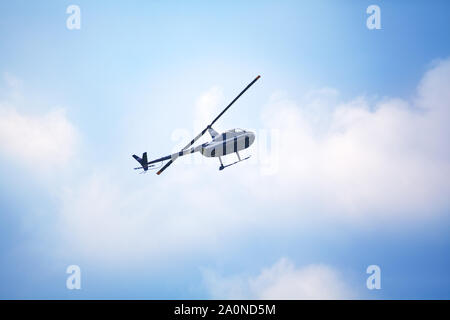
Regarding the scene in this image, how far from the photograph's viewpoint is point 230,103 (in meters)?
54.3

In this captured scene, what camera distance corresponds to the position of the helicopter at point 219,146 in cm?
5347

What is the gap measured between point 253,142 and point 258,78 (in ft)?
29.8

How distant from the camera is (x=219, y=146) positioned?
175 ft

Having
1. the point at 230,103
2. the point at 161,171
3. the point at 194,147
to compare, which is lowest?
the point at 161,171

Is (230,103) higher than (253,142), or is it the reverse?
(230,103)

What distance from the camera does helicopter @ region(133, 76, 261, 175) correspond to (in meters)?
53.5
